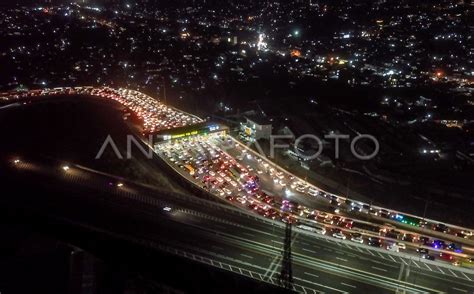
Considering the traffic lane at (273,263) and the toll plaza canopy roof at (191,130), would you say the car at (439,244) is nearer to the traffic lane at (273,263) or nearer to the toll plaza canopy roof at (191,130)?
the traffic lane at (273,263)

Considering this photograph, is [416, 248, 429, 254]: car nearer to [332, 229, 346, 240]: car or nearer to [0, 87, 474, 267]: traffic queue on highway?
[0, 87, 474, 267]: traffic queue on highway

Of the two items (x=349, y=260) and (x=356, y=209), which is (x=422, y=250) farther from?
(x=356, y=209)

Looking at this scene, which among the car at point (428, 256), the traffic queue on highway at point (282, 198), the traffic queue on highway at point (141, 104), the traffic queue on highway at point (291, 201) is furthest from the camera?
the traffic queue on highway at point (141, 104)

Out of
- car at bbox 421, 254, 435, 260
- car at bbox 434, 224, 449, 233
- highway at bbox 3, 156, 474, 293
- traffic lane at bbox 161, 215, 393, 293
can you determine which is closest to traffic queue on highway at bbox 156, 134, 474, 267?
car at bbox 421, 254, 435, 260

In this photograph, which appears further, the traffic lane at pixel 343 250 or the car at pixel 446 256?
the car at pixel 446 256

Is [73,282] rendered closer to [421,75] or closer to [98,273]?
[98,273]

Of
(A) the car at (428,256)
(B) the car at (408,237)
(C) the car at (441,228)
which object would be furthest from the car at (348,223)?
(C) the car at (441,228)

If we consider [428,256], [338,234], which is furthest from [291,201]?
[428,256]
